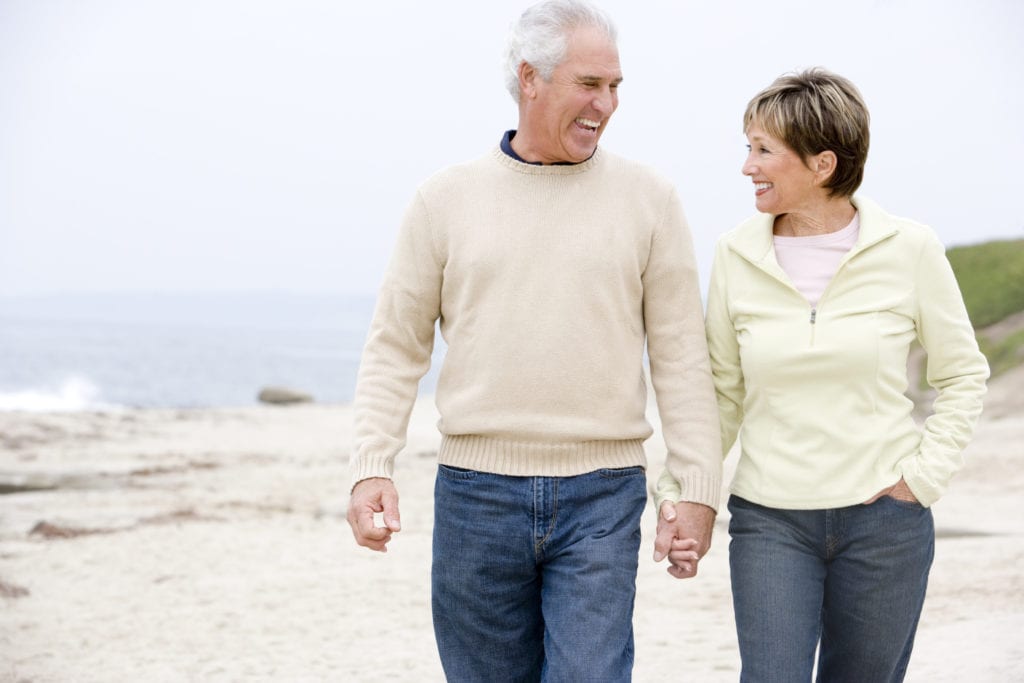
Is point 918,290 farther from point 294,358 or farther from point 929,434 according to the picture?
point 294,358

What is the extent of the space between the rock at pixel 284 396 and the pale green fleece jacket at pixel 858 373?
85.7ft

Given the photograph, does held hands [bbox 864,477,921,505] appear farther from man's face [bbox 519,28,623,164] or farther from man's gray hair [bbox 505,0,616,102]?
man's gray hair [bbox 505,0,616,102]

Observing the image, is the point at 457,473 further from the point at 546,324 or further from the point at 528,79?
the point at 528,79

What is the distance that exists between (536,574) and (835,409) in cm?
82

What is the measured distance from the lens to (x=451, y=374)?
10.3ft

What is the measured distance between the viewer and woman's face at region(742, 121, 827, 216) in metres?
3.00

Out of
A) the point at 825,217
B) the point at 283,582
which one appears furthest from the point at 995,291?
the point at 825,217

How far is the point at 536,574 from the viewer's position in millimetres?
3096

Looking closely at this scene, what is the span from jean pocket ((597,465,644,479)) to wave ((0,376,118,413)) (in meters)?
46.9

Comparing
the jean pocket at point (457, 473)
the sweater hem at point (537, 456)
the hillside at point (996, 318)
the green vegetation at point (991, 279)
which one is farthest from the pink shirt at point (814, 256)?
the green vegetation at point (991, 279)

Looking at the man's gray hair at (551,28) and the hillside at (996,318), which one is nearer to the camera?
the man's gray hair at (551,28)

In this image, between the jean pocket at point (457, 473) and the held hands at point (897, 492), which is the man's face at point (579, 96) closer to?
the jean pocket at point (457, 473)

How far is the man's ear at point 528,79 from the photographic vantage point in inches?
121

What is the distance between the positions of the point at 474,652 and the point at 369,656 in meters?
3.98
